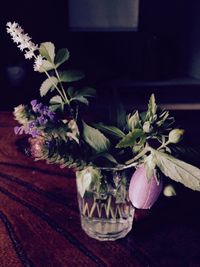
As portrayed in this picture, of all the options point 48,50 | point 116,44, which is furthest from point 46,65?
point 116,44

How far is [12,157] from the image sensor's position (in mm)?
1087

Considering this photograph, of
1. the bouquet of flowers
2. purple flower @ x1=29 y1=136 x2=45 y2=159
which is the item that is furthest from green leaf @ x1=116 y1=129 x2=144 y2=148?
purple flower @ x1=29 y1=136 x2=45 y2=159

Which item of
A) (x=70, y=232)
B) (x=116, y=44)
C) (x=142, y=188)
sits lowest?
(x=116, y=44)

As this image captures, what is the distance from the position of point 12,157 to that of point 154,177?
0.61 meters

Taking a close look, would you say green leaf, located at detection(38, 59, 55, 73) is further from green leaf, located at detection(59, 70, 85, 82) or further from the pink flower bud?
the pink flower bud

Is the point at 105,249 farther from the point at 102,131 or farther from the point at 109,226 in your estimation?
the point at 102,131

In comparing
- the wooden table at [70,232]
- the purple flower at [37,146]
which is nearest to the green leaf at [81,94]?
the purple flower at [37,146]

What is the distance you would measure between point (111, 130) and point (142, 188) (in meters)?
0.11

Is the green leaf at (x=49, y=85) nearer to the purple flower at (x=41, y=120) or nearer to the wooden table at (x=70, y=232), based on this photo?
the purple flower at (x=41, y=120)

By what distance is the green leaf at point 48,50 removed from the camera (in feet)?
2.10

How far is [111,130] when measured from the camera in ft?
2.08

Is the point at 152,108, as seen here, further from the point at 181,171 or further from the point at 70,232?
the point at 70,232

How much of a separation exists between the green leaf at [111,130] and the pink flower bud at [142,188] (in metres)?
0.07

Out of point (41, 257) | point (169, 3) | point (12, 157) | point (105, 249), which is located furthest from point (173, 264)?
point (169, 3)
